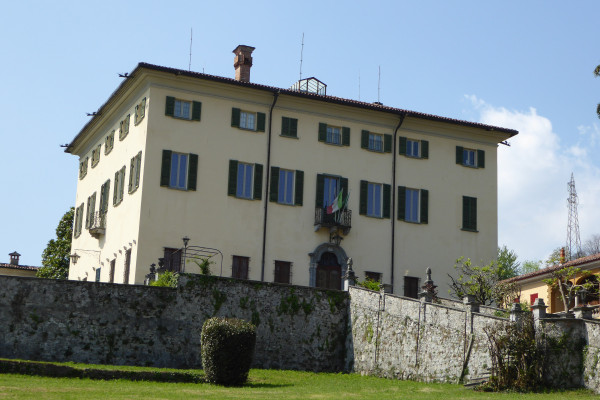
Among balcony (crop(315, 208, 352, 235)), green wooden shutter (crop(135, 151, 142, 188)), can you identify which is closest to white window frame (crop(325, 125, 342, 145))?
balcony (crop(315, 208, 352, 235))

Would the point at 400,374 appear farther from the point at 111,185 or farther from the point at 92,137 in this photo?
the point at 92,137

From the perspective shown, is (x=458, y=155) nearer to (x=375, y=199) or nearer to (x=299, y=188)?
(x=375, y=199)

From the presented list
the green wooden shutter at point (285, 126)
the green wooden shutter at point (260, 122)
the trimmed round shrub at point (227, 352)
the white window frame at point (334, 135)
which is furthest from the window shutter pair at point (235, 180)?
the trimmed round shrub at point (227, 352)

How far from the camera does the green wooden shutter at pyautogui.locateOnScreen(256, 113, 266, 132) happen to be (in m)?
41.3

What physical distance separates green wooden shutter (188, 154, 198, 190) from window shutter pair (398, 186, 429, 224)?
31.4ft

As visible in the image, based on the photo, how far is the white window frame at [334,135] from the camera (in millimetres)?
42906

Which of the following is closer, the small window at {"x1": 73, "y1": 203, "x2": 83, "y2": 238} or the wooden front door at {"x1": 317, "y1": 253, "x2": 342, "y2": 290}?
the wooden front door at {"x1": 317, "y1": 253, "x2": 342, "y2": 290}

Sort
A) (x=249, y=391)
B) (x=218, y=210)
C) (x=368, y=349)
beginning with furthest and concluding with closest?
(x=218, y=210)
(x=368, y=349)
(x=249, y=391)

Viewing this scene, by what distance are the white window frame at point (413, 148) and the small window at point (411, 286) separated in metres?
5.69

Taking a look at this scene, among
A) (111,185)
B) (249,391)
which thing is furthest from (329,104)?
(249,391)

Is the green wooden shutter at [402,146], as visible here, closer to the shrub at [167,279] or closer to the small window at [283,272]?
the small window at [283,272]

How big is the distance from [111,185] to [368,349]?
52.4 ft

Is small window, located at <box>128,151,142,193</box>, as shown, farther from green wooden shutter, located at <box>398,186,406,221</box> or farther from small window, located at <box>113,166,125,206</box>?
green wooden shutter, located at <box>398,186,406,221</box>

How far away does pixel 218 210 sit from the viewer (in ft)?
130
